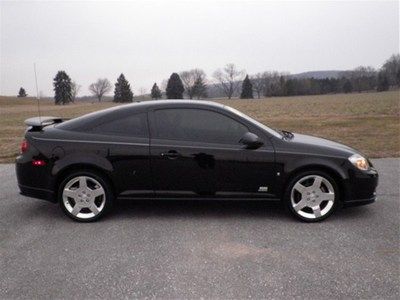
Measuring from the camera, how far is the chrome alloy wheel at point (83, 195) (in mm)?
4535

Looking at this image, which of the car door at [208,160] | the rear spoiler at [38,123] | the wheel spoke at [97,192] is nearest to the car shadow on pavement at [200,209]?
the car door at [208,160]

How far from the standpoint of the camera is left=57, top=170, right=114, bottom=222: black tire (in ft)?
14.8

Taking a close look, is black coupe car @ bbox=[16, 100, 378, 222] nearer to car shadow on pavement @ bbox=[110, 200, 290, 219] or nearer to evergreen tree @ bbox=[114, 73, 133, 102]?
car shadow on pavement @ bbox=[110, 200, 290, 219]

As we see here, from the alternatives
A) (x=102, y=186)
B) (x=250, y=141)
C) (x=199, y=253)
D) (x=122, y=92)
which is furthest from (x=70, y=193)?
(x=122, y=92)

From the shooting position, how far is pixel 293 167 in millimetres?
4488

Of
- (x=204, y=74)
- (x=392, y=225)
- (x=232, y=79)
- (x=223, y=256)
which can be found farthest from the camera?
(x=232, y=79)

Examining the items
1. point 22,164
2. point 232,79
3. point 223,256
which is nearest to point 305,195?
point 223,256

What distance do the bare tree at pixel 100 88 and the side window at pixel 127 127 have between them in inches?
4867

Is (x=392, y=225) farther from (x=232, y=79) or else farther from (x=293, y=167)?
(x=232, y=79)

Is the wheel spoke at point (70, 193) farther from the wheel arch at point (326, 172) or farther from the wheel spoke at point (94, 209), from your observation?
the wheel arch at point (326, 172)

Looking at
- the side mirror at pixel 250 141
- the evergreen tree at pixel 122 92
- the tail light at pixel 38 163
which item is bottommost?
the tail light at pixel 38 163

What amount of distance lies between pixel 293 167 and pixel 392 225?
4.18 ft

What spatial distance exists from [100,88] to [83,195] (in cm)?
12564

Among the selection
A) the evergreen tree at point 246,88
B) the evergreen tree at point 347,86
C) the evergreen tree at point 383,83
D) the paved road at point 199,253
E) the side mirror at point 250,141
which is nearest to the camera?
the paved road at point 199,253
